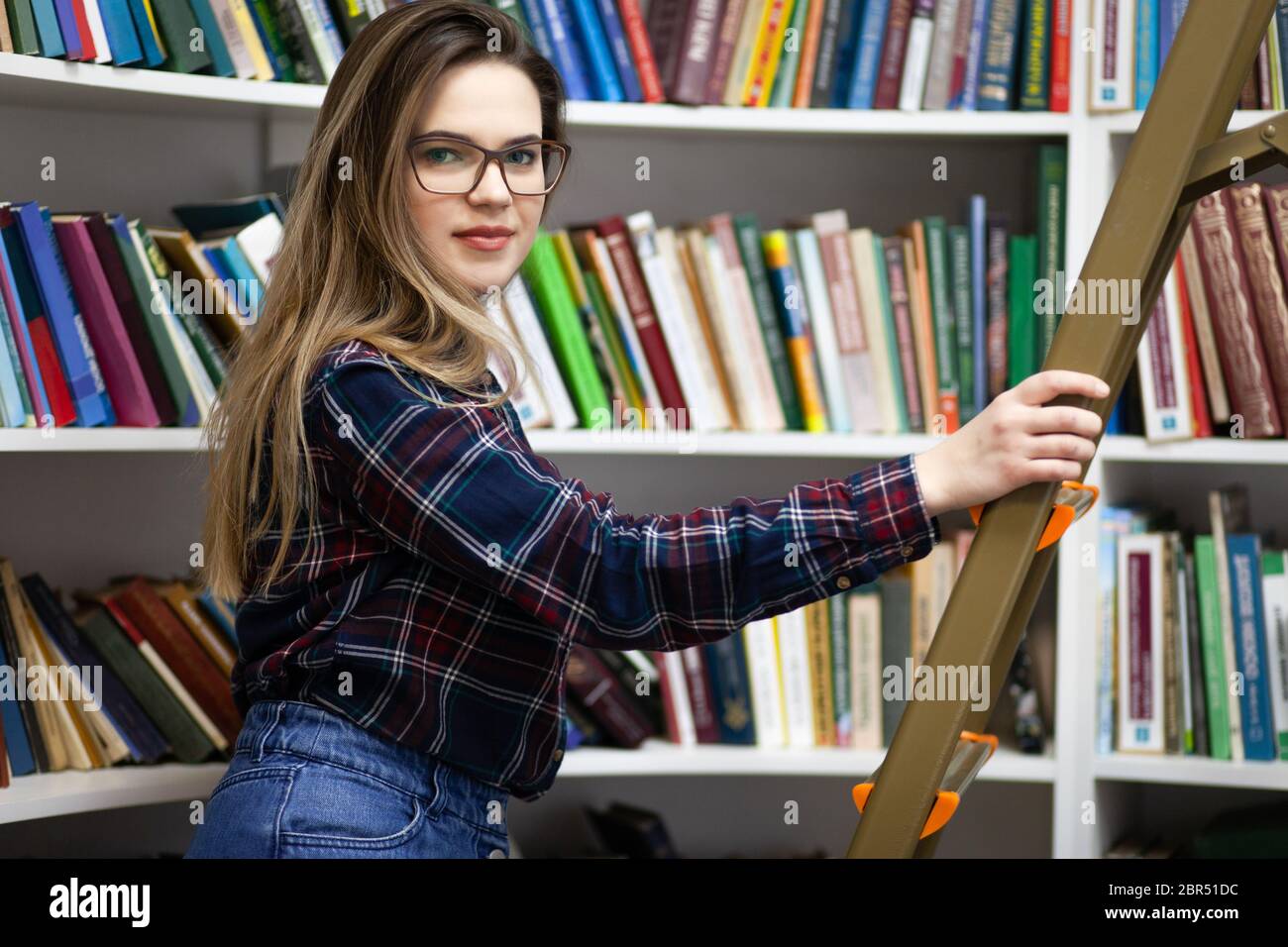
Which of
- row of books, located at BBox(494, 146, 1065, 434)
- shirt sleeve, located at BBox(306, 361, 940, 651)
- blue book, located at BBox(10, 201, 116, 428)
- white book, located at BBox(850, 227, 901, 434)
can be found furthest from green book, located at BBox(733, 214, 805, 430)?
blue book, located at BBox(10, 201, 116, 428)

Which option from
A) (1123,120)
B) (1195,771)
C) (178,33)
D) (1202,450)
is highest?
(178,33)

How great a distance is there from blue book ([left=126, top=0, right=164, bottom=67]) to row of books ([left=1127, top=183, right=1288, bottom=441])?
1161 millimetres

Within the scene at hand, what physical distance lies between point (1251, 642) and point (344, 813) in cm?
108

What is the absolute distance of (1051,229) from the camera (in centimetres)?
150

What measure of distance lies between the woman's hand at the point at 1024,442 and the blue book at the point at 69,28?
1.03 m

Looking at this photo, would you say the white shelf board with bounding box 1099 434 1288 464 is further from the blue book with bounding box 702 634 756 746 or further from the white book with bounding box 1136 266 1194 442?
the blue book with bounding box 702 634 756 746

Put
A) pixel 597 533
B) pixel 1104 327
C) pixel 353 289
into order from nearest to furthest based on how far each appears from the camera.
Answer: pixel 1104 327 < pixel 597 533 < pixel 353 289

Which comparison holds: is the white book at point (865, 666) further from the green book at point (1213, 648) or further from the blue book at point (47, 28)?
the blue book at point (47, 28)

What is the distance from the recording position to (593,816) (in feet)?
5.80

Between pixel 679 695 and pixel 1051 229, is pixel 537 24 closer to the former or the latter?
pixel 1051 229

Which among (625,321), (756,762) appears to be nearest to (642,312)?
(625,321)

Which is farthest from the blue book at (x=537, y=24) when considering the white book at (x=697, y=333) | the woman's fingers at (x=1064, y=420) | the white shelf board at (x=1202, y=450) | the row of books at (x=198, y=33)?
the woman's fingers at (x=1064, y=420)

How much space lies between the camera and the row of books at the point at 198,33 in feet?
4.22

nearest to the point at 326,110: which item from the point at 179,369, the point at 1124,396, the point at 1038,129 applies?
the point at 179,369
